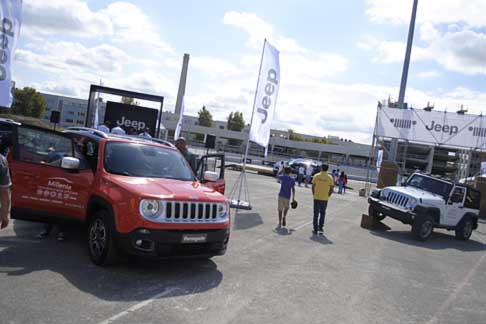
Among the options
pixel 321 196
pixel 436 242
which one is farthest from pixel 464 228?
pixel 321 196

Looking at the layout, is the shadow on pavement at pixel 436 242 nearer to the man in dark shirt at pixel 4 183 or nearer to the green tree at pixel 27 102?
the man in dark shirt at pixel 4 183

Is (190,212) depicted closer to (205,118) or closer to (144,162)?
→ (144,162)

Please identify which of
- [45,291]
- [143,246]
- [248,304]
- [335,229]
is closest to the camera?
[45,291]

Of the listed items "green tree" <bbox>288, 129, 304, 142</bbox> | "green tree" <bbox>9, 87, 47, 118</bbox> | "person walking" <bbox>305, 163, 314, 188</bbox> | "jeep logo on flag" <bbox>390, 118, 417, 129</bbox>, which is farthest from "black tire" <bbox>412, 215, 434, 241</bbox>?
"green tree" <bbox>288, 129, 304, 142</bbox>

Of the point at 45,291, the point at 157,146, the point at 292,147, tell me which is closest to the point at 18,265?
the point at 45,291

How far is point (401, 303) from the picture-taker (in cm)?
584

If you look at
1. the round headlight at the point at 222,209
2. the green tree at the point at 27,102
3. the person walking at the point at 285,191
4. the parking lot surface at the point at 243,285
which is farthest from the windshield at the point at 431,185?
the green tree at the point at 27,102

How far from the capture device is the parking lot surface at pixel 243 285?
180 inches

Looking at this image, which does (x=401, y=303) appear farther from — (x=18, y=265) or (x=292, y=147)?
(x=292, y=147)

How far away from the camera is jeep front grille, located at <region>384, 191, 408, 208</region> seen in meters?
12.2

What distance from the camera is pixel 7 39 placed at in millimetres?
7473

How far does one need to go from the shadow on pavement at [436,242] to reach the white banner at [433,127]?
32.2 ft

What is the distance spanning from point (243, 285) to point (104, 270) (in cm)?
185

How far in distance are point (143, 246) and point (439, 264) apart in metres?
6.40
